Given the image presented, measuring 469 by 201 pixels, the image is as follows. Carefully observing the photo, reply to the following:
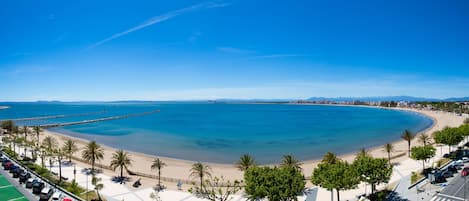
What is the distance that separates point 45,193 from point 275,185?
79.5 ft

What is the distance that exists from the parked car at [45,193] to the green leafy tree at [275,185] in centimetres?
2125

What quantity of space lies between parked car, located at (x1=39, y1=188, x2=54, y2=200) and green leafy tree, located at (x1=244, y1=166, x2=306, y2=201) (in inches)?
837

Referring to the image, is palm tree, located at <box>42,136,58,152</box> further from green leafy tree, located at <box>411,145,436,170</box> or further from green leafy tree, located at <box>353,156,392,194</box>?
green leafy tree, located at <box>411,145,436,170</box>

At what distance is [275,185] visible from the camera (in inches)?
979

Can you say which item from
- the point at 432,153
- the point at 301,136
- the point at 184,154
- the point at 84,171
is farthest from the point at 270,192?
the point at 301,136

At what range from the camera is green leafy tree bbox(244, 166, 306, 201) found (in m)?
24.5

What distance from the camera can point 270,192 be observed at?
2453cm

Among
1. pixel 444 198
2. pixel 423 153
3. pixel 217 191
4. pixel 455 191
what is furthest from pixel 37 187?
pixel 423 153

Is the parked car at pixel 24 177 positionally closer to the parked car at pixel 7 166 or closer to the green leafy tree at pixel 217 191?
the parked car at pixel 7 166

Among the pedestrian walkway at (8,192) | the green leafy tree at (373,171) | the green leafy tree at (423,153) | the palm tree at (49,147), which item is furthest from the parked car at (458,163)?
the palm tree at (49,147)

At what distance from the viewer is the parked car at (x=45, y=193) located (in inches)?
1163

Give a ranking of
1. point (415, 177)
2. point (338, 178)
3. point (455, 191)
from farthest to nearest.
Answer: point (415, 177), point (455, 191), point (338, 178)

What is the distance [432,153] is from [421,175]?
11.5 feet

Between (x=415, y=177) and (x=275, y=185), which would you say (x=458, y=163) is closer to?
(x=415, y=177)
